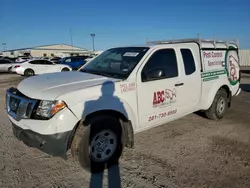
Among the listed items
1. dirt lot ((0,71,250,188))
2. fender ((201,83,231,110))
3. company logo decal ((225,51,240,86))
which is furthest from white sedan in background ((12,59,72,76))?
fender ((201,83,231,110))

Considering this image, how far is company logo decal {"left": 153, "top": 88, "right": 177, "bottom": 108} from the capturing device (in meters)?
4.01

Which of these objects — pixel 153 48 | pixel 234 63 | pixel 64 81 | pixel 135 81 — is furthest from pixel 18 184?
pixel 234 63

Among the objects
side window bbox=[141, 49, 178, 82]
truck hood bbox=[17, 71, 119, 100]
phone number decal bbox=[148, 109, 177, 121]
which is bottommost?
phone number decal bbox=[148, 109, 177, 121]

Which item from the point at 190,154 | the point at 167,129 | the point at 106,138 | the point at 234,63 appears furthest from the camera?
the point at 234,63

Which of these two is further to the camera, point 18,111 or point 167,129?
point 167,129

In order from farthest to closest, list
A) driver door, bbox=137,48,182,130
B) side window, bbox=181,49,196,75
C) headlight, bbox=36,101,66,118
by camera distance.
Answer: side window, bbox=181,49,196,75 < driver door, bbox=137,48,182,130 < headlight, bbox=36,101,66,118

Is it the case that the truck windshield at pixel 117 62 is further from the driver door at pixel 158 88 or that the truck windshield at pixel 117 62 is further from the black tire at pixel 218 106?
the black tire at pixel 218 106

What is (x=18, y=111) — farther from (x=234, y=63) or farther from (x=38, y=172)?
(x=234, y=63)

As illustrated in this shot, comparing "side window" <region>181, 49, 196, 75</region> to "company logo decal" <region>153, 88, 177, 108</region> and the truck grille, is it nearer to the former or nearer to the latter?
"company logo decal" <region>153, 88, 177, 108</region>

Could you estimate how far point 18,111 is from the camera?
3242 mm

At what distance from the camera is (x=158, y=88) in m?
4.00

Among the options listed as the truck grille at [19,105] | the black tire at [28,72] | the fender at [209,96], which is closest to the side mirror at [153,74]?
the fender at [209,96]

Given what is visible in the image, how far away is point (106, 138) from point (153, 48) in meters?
1.84

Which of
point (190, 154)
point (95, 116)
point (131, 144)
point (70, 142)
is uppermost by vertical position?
point (95, 116)
